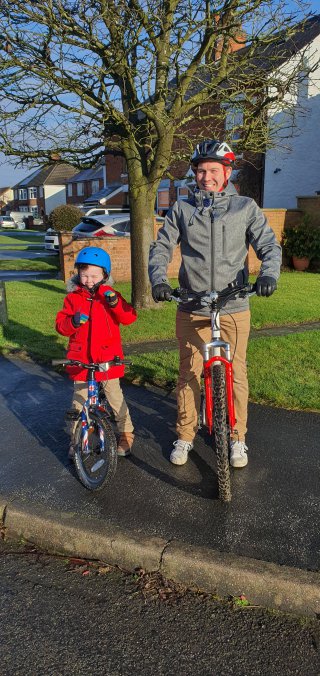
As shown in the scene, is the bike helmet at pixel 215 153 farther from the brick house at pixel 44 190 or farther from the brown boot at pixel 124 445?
the brick house at pixel 44 190

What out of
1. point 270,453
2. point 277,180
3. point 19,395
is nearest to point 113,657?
point 270,453

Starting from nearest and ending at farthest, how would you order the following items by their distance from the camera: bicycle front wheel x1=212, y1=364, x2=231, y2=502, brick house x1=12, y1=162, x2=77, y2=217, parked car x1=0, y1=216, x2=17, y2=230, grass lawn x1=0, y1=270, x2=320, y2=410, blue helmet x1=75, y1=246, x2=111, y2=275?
bicycle front wheel x1=212, y1=364, x2=231, y2=502, blue helmet x1=75, y1=246, x2=111, y2=275, grass lawn x1=0, y1=270, x2=320, y2=410, parked car x1=0, y1=216, x2=17, y2=230, brick house x1=12, y1=162, x2=77, y2=217

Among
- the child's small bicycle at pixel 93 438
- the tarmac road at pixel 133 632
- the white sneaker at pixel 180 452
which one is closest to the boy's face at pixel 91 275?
the child's small bicycle at pixel 93 438

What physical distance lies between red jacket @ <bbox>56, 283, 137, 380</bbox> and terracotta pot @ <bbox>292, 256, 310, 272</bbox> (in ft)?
43.7

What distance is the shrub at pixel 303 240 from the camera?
15.7m

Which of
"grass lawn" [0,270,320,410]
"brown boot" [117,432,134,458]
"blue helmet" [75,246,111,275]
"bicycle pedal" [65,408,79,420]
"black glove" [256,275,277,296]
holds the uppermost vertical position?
"blue helmet" [75,246,111,275]

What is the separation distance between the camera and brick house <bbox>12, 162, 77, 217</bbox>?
7444 centimetres

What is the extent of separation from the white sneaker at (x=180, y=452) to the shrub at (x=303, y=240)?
12804 mm

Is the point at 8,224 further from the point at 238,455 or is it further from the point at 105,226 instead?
the point at 238,455

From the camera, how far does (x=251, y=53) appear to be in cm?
857

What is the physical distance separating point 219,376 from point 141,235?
6669 mm

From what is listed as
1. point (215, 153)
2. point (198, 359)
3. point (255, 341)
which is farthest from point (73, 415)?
point (255, 341)

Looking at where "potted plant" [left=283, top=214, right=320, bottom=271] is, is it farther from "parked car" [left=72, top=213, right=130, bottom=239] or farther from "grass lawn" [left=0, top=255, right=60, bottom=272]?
"grass lawn" [left=0, top=255, right=60, bottom=272]

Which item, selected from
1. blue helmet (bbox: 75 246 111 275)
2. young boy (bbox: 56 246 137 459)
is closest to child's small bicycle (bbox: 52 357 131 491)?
young boy (bbox: 56 246 137 459)
